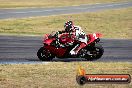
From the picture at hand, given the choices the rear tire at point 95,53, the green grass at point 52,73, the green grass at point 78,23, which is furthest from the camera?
the green grass at point 78,23

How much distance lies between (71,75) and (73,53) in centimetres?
408

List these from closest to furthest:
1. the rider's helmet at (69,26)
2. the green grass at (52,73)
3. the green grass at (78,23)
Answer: the green grass at (52,73) < the rider's helmet at (69,26) < the green grass at (78,23)

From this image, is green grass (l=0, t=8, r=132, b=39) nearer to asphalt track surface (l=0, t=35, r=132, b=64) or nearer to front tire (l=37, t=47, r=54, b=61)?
asphalt track surface (l=0, t=35, r=132, b=64)

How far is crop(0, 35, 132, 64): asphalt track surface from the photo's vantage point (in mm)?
20609

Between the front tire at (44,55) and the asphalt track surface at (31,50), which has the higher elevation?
the front tire at (44,55)

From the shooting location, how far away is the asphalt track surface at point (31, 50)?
20.6 meters

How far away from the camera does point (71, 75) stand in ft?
53.8

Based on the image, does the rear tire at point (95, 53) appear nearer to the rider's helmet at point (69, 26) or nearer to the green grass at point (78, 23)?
the rider's helmet at point (69, 26)

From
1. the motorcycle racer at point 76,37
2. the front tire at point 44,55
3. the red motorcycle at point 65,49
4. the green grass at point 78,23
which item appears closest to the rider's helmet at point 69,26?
the motorcycle racer at point 76,37

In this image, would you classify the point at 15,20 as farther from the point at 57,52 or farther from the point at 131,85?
the point at 131,85

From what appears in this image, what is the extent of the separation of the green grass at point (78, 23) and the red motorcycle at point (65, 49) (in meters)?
11.1

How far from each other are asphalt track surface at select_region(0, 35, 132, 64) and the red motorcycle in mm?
347

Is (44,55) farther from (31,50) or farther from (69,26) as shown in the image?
(31,50)

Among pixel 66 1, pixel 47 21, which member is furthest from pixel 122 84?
pixel 66 1
